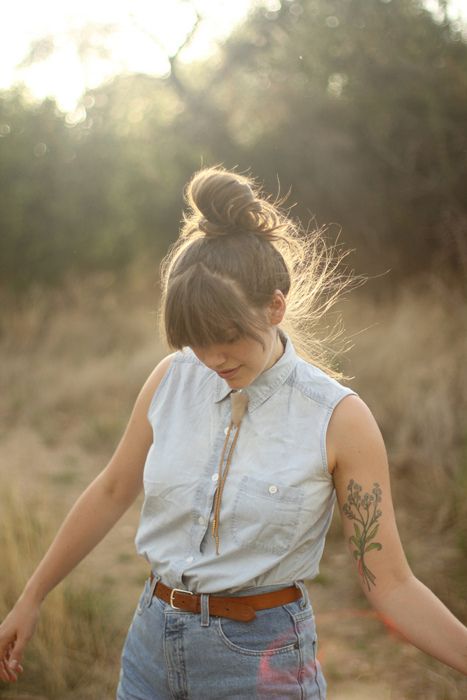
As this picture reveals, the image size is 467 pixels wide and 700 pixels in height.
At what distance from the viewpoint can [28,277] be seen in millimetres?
10891

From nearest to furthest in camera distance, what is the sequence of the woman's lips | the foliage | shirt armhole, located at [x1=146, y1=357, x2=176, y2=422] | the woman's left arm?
the woman's left arm → the woman's lips → shirt armhole, located at [x1=146, y1=357, x2=176, y2=422] → the foliage

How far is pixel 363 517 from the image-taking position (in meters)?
1.63

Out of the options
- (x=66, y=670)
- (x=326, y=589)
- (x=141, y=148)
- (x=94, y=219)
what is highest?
(x=141, y=148)

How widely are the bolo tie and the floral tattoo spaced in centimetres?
25

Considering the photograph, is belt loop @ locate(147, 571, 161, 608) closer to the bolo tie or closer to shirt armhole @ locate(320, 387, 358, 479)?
the bolo tie

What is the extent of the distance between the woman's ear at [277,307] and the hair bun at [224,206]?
15 centimetres

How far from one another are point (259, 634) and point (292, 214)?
419 inches

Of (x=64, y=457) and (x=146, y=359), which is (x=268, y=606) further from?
(x=146, y=359)

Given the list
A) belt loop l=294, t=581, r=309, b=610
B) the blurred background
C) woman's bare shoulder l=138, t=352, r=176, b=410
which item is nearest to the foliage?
the blurred background

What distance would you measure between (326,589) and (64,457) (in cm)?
304

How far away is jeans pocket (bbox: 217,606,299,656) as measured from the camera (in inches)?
63.1

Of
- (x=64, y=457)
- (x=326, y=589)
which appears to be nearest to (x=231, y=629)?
(x=326, y=589)

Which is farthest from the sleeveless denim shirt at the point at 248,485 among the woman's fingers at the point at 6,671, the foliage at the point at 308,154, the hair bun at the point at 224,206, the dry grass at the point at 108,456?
the foliage at the point at 308,154

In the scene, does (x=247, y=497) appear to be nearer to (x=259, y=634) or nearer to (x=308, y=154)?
(x=259, y=634)
